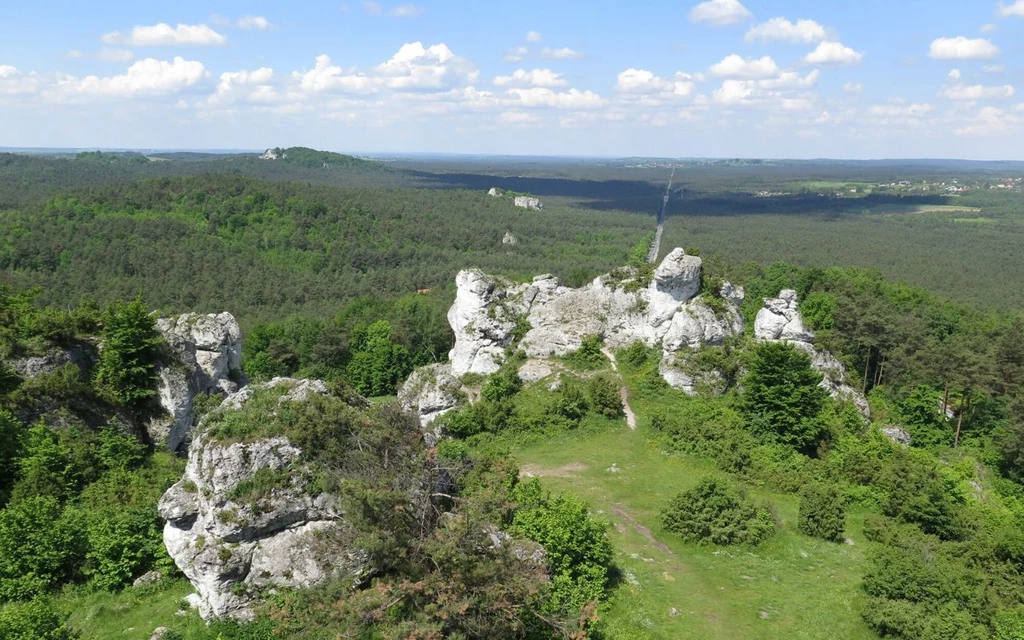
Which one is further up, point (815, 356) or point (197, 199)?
point (197, 199)

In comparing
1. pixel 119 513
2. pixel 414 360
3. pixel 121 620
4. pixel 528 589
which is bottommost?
pixel 414 360

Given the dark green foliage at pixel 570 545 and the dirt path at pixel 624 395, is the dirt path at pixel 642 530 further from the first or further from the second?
the dirt path at pixel 624 395

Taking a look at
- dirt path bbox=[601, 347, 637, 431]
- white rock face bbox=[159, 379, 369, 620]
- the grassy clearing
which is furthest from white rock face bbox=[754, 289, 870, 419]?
white rock face bbox=[159, 379, 369, 620]

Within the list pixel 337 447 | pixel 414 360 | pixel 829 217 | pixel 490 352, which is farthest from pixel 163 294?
pixel 829 217

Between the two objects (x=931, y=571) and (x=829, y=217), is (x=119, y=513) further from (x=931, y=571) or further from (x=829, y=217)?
(x=829, y=217)

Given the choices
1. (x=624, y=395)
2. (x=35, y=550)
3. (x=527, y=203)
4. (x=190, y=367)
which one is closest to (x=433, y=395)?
(x=624, y=395)

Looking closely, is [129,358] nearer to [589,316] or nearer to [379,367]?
[589,316]
